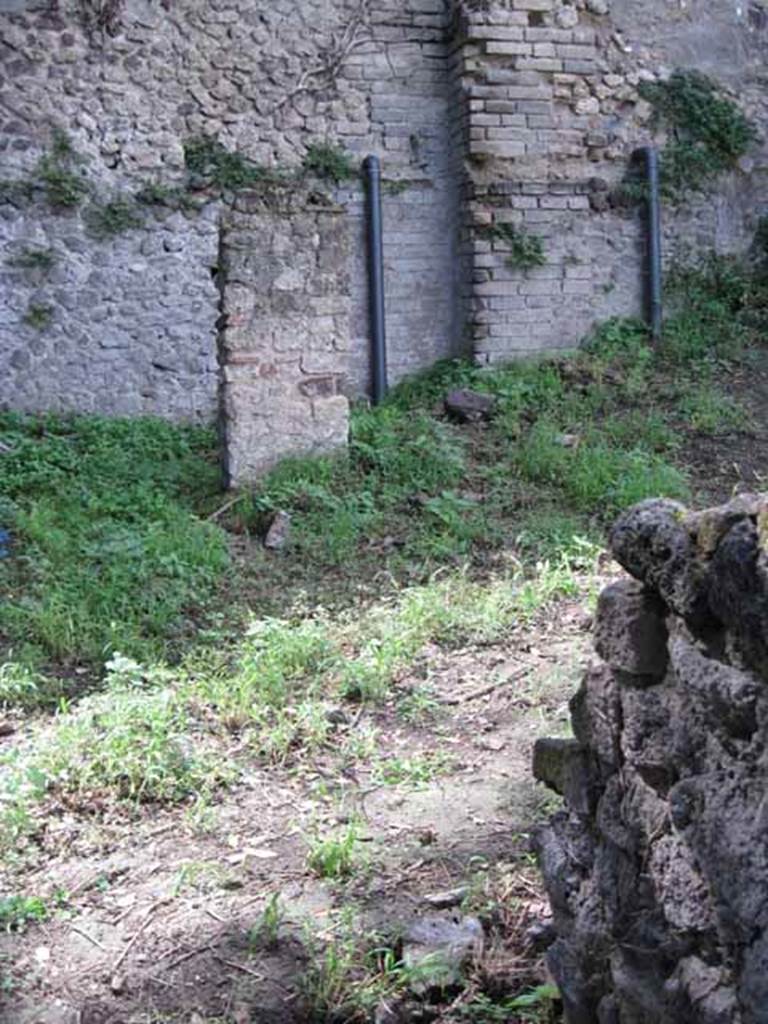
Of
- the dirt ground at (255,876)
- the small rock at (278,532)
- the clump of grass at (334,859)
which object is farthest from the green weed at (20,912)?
the small rock at (278,532)

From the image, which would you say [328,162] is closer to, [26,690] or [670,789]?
[26,690]

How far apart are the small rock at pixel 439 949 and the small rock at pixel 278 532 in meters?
3.80

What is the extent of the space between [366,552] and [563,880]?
4.15m

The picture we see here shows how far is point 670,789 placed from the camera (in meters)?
2.13

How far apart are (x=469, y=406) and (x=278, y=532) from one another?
237cm

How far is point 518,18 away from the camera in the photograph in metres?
9.68

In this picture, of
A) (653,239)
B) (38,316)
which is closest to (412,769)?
(38,316)

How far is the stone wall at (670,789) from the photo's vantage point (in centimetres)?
187

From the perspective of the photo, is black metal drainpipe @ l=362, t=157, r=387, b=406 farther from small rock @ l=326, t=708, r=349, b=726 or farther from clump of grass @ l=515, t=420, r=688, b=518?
small rock @ l=326, t=708, r=349, b=726

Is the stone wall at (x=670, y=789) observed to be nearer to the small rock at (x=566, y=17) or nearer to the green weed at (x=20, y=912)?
the green weed at (x=20, y=912)

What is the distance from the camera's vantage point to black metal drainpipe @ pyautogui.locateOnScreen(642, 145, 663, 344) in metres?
10.1

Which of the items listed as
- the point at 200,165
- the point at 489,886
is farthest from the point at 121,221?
the point at 489,886

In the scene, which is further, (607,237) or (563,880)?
(607,237)

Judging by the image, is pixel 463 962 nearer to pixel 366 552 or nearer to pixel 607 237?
pixel 366 552
